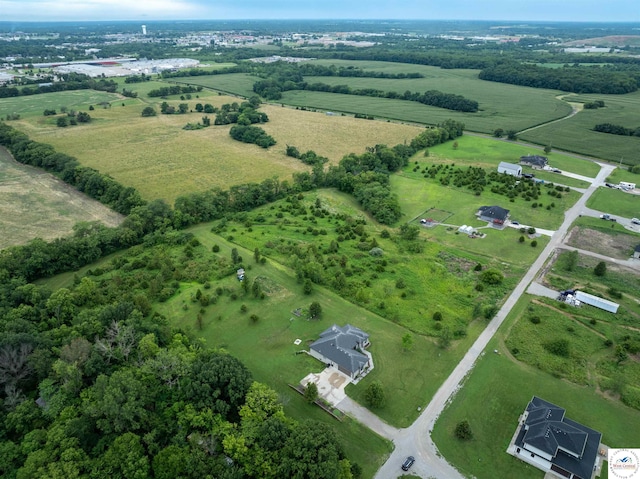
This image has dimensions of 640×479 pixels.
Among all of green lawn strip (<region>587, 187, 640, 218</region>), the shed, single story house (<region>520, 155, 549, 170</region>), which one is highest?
single story house (<region>520, 155, 549, 170</region>)

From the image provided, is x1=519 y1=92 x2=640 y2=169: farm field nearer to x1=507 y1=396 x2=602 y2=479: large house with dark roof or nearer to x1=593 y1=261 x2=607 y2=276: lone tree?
x1=593 y1=261 x2=607 y2=276: lone tree

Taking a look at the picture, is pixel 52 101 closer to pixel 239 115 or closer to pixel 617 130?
pixel 239 115

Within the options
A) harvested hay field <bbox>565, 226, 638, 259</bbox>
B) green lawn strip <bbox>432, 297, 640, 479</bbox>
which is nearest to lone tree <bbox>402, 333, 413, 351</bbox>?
green lawn strip <bbox>432, 297, 640, 479</bbox>

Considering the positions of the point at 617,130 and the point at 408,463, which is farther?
the point at 617,130

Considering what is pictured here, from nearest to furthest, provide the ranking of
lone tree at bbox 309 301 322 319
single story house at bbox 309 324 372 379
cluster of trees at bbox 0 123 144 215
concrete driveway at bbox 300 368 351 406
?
concrete driveway at bbox 300 368 351 406
single story house at bbox 309 324 372 379
lone tree at bbox 309 301 322 319
cluster of trees at bbox 0 123 144 215

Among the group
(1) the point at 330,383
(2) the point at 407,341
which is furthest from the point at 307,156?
(1) the point at 330,383

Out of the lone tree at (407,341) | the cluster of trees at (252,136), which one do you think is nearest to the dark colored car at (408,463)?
the lone tree at (407,341)

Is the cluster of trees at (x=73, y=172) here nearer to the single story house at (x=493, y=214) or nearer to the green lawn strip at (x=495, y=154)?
the single story house at (x=493, y=214)
